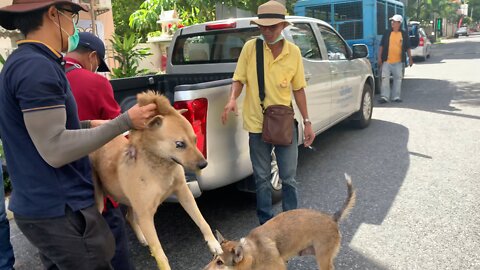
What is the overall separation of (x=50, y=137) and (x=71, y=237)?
1.43ft

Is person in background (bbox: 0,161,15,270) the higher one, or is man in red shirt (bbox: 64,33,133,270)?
man in red shirt (bbox: 64,33,133,270)

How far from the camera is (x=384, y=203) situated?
427 cm

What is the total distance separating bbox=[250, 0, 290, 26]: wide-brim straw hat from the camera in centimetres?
311

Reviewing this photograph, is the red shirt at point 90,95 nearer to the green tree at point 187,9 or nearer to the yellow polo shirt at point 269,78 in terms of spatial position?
the yellow polo shirt at point 269,78

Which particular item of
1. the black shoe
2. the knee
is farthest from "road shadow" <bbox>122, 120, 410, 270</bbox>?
the black shoe

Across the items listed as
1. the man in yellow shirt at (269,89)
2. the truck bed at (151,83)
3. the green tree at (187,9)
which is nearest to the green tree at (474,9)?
the green tree at (187,9)

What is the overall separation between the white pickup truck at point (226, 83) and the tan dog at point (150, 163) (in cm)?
108

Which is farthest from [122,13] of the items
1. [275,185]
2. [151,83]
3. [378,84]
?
[275,185]

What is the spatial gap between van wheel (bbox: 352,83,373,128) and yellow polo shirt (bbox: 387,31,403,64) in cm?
236

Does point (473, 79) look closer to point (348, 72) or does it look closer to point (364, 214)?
point (348, 72)

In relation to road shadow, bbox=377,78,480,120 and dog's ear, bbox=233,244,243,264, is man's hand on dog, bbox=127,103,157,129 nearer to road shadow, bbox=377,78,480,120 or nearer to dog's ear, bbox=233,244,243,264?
dog's ear, bbox=233,244,243,264

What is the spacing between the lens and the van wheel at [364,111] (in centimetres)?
735

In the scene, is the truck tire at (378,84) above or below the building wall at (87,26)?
below

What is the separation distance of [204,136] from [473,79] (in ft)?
43.2
